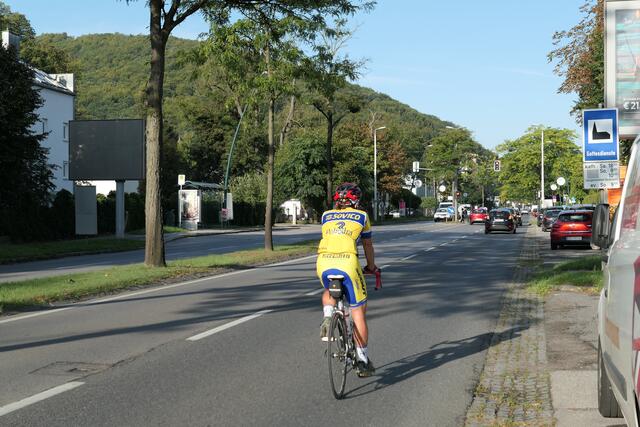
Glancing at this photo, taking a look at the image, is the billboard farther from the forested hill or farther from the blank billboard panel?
the forested hill

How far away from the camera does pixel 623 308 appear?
165 inches

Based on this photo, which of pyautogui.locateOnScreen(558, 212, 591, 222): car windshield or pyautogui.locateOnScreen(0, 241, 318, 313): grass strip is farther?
pyautogui.locateOnScreen(558, 212, 591, 222): car windshield

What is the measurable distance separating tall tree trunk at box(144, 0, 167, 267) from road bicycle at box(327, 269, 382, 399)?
12880mm

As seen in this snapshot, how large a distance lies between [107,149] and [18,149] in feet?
23.1

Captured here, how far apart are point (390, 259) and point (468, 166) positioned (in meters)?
88.4

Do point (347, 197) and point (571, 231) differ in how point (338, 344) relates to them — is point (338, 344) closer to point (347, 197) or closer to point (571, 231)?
point (347, 197)

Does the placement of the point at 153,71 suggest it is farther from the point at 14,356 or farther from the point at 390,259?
the point at 14,356

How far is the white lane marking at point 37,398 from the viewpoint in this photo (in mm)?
5810

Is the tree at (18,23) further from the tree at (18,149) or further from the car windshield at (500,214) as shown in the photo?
the car windshield at (500,214)

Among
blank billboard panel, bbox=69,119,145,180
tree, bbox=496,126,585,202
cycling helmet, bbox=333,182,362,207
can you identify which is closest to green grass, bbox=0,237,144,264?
blank billboard panel, bbox=69,119,145,180

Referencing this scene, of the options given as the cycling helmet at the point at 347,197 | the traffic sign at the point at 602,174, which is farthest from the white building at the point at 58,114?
the cycling helmet at the point at 347,197

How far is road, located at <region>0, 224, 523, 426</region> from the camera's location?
5.85 m

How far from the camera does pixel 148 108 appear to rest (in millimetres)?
18703

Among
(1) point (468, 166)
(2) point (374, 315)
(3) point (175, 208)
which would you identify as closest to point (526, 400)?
(2) point (374, 315)
